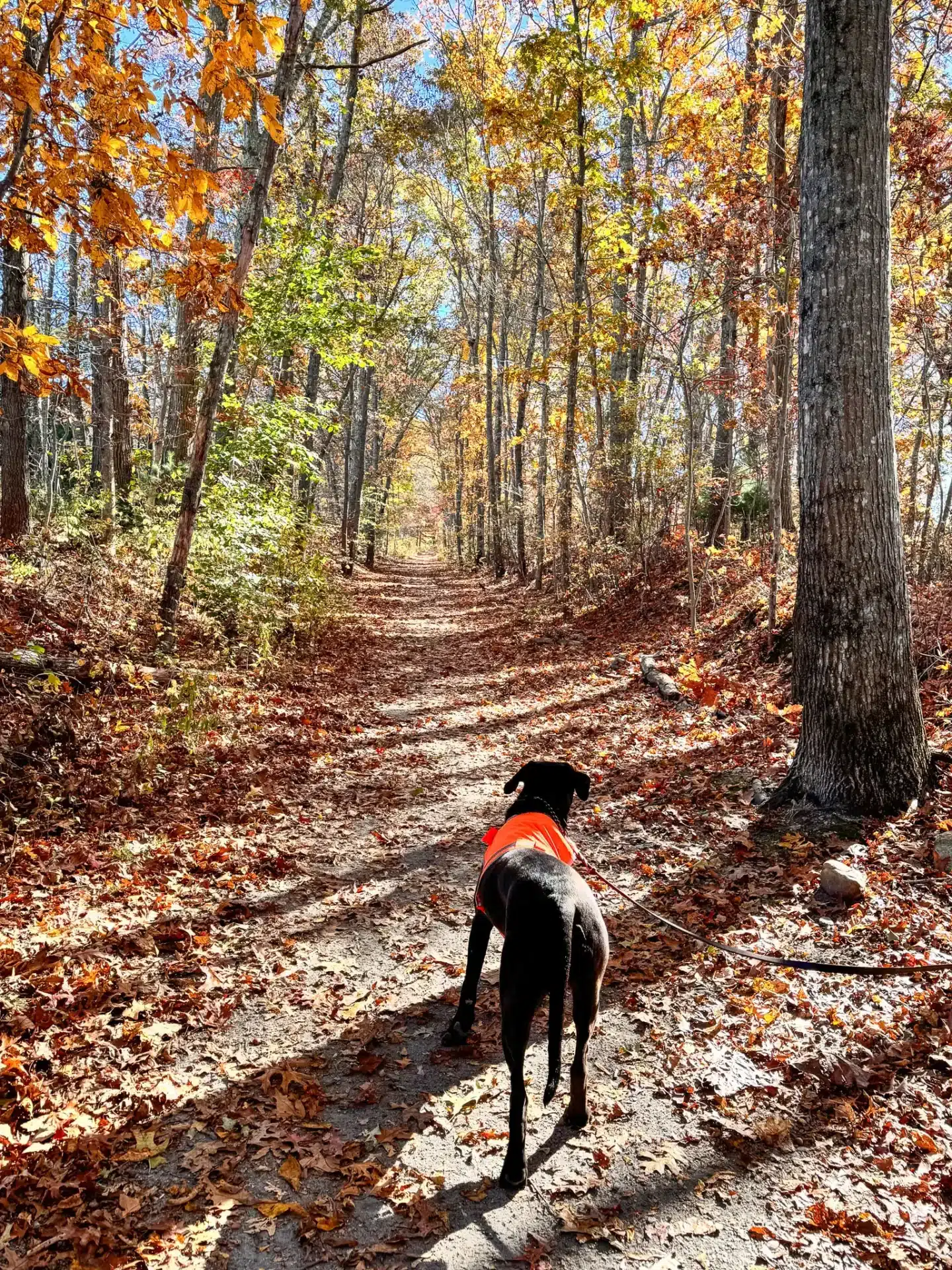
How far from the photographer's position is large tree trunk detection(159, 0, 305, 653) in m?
8.34

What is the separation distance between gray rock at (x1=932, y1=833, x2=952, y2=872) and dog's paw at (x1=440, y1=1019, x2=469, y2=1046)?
10.8 feet

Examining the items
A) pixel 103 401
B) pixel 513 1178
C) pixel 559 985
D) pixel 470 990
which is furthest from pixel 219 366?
pixel 513 1178

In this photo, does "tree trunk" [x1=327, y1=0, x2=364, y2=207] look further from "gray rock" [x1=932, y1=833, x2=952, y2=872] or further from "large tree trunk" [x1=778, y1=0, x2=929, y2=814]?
"gray rock" [x1=932, y1=833, x2=952, y2=872]

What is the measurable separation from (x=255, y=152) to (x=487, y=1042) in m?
10.3

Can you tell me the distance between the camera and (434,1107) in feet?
10.9

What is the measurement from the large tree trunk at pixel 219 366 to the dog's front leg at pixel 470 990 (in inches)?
252

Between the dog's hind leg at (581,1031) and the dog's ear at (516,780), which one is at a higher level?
the dog's ear at (516,780)

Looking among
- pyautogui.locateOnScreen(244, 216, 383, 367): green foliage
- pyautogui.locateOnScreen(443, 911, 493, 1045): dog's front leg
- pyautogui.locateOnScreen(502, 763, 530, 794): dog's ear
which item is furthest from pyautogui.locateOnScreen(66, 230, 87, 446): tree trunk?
pyautogui.locateOnScreen(443, 911, 493, 1045): dog's front leg

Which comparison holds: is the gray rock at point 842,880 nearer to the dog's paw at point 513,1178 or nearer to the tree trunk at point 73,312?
the dog's paw at point 513,1178

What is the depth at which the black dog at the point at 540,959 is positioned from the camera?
107 inches

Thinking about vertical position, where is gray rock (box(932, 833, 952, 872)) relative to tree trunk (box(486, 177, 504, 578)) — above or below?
below

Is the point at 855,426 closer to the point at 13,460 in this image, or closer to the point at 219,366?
the point at 219,366

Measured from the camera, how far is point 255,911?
4930mm

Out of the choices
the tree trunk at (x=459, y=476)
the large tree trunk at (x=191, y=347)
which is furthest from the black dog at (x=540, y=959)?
the tree trunk at (x=459, y=476)
